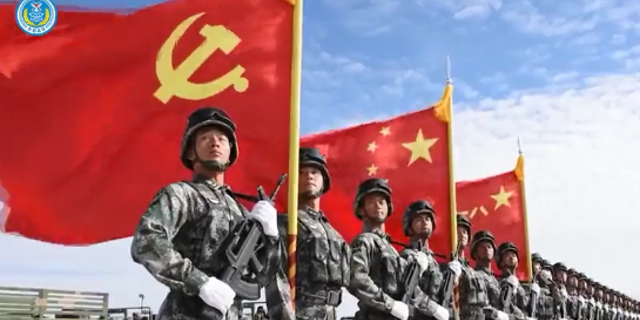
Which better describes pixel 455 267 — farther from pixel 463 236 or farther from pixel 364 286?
pixel 463 236

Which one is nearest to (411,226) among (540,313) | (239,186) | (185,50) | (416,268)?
(416,268)

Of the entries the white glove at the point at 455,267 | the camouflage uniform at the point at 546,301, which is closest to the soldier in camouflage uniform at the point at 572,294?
the camouflage uniform at the point at 546,301

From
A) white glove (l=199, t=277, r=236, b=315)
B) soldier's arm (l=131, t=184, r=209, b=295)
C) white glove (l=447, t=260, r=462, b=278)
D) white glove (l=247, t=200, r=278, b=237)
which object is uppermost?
white glove (l=447, t=260, r=462, b=278)

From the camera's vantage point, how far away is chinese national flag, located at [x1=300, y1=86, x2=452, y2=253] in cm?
935

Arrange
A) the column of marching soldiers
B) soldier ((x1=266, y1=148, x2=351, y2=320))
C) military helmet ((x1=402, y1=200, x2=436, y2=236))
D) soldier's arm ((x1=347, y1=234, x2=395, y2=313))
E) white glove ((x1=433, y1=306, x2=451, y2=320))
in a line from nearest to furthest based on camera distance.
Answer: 1. the column of marching soldiers
2. soldier ((x1=266, y1=148, x2=351, y2=320))
3. soldier's arm ((x1=347, y1=234, x2=395, y2=313))
4. white glove ((x1=433, y1=306, x2=451, y2=320))
5. military helmet ((x1=402, y1=200, x2=436, y2=236))

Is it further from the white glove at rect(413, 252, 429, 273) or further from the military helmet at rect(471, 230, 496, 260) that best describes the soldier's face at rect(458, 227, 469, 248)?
the white glove at rect(413, 252, 429, 273)

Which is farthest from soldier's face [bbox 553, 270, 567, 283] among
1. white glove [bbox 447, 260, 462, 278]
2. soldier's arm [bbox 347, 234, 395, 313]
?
soldier's arm [bbox 347, 234, 395, 313]

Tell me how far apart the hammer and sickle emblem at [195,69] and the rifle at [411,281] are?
8.89ft

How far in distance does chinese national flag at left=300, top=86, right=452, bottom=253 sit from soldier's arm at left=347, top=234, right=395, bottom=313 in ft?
7.53

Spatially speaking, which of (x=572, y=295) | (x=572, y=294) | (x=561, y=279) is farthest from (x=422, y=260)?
(x=572, y=294)

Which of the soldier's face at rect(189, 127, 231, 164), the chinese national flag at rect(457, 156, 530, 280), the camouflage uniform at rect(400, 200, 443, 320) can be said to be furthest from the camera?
the chinese national flag at rect(457, 156, 530, 280)

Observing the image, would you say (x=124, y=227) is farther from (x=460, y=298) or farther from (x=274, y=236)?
(x=460, y=298)

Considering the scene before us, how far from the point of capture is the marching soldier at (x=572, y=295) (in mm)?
19062

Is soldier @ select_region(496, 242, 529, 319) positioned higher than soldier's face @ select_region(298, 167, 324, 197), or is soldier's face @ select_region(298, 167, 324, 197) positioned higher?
soldier @ select_region(496, 242, 529, 319)
